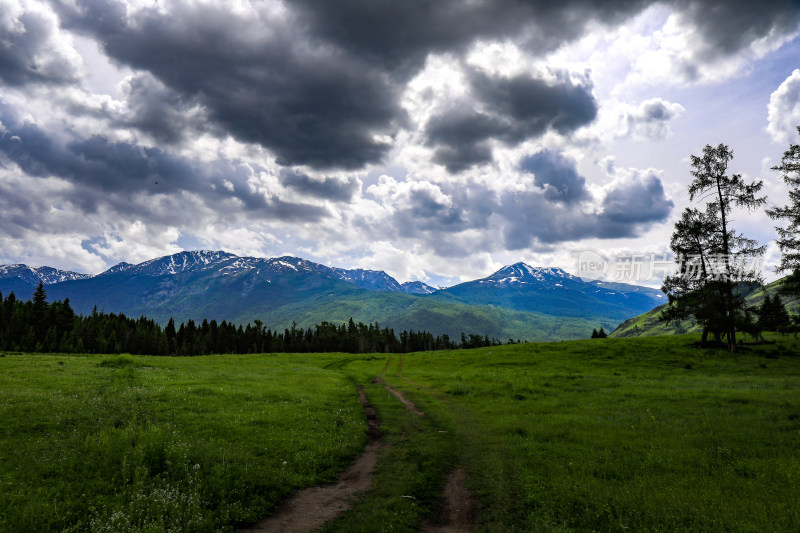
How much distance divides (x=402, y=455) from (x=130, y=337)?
150997 millimetres

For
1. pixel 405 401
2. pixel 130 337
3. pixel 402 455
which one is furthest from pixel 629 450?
pixel 130 337

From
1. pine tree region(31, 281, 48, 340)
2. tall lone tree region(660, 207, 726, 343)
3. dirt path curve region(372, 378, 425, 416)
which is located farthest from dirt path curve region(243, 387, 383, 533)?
pine tree region(31, 281, 48, 340)

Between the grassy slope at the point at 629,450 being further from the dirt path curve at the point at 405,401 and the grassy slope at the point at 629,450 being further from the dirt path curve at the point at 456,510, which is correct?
the dirt path curve at the point at 405,401

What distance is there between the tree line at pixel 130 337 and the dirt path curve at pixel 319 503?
13433 cm

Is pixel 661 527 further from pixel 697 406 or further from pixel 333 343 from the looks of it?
pixel 333 343

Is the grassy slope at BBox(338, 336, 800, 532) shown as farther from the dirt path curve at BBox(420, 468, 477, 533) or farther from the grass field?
the dirt path curve at BBox(420, 468, 477, 533)

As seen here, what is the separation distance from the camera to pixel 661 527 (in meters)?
9.89

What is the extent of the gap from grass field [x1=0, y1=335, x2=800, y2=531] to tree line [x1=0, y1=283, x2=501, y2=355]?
359 ft

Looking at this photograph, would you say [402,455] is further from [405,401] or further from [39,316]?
[39,316]

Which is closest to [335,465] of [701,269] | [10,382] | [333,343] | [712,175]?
[10,382]

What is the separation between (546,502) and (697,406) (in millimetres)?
18813

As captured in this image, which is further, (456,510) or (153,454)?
(153,454)

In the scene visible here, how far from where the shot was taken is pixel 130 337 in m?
131

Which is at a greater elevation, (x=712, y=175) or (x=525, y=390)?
(x=712, y=175)
